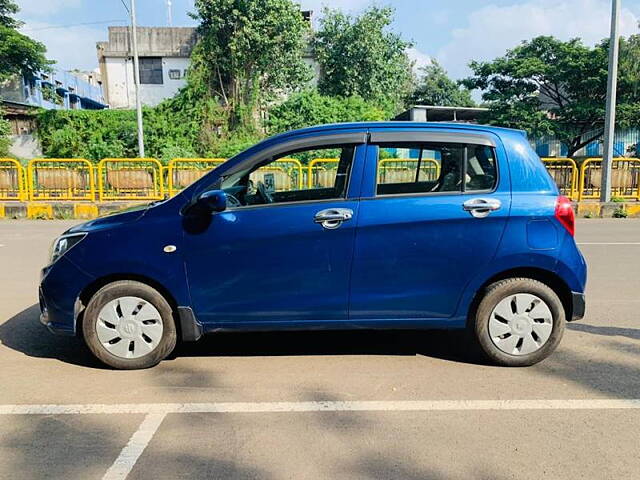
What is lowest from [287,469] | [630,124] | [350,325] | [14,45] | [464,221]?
[287,469]

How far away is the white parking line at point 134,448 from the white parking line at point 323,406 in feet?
0.35

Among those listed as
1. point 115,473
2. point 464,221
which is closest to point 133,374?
point 115,473

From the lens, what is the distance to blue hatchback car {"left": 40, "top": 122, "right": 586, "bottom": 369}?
3.77 m

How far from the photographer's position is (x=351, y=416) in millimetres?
3256

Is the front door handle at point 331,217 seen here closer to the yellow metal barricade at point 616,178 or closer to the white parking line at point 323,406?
the white parking line at point 323,406

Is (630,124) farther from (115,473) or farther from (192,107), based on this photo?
(115,473)

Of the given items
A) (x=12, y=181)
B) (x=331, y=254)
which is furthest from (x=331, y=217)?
(x=12, y=181)

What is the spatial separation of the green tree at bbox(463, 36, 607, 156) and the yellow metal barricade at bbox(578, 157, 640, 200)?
424 inches

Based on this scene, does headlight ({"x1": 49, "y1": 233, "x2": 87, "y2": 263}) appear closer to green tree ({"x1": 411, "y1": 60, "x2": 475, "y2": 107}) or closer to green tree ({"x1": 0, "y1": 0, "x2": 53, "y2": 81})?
green tree ({"x1": 0, "y1": 0, "x2": 53, "y2": 81})

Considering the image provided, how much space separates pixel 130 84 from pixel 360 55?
15647 millimetres

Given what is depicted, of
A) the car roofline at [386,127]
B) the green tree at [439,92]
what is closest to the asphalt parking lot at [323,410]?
the car roofline at [386,127]

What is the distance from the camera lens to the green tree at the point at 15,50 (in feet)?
87.0

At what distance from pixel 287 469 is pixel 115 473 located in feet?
2.85

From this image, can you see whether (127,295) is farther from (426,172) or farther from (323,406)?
(426,172)
